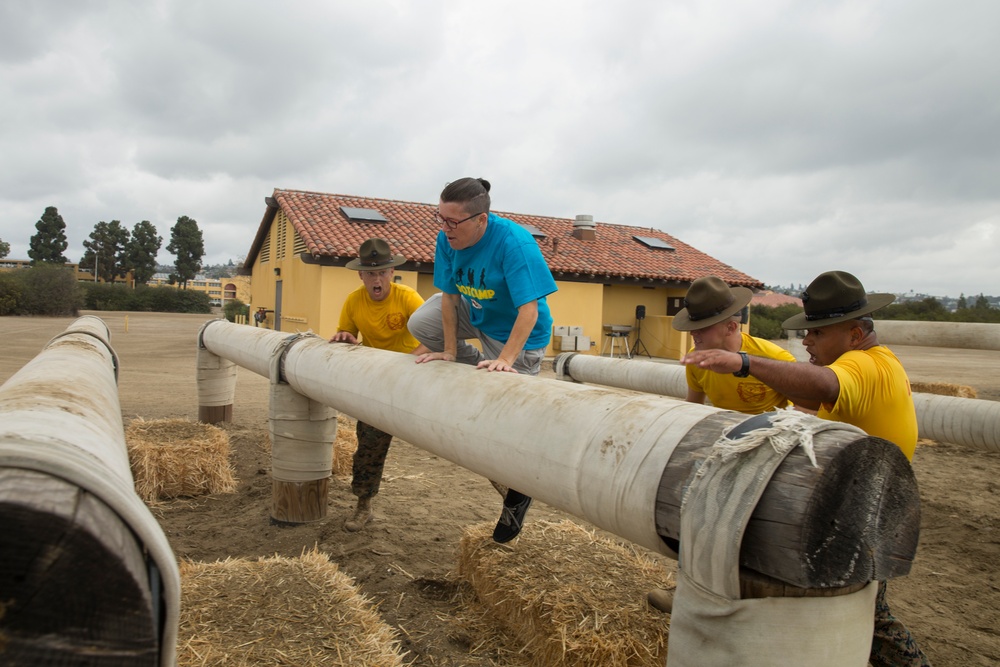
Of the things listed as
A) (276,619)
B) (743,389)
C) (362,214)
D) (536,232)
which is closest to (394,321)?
(743,389)

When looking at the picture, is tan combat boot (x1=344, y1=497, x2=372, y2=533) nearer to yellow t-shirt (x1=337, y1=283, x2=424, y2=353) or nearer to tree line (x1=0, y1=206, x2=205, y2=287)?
yellow t-shirt (x1=337, y1=283, x2=424, y2=353)

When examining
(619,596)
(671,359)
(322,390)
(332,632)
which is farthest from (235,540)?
(671,359)

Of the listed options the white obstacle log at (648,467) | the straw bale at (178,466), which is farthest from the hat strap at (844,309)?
the straw bale at (178,466)

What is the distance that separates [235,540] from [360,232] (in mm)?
14924

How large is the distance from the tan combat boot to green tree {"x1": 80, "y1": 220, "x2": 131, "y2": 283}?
6931 centimetres

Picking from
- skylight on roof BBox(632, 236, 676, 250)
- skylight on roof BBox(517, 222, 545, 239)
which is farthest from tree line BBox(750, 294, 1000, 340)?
skylight on roof BBox(517, 222, 545, 239)

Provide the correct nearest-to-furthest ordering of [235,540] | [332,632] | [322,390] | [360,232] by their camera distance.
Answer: [332,632] < [322,390] < [235,540] < [360,232]

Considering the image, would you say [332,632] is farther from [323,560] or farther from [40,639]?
[40,639]

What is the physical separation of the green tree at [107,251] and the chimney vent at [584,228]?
183 ft

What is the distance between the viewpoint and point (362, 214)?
64.5 feet

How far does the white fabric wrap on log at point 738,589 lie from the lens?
1.20 metres

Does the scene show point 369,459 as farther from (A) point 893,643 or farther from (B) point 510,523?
(A) point 893,643

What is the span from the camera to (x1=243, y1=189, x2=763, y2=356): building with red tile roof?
1723 centimetres

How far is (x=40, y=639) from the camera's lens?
81 centimetres
